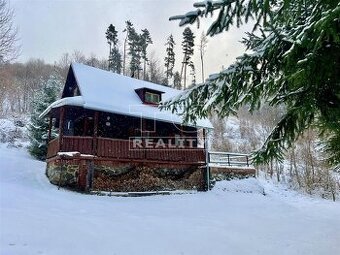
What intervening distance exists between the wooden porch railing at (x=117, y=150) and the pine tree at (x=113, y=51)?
84.6 feet

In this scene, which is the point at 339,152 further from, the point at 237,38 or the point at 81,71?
the point at 81,71

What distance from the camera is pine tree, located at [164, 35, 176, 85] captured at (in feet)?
148

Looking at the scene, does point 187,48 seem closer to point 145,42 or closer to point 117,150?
point 145,42

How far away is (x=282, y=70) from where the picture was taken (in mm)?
4770

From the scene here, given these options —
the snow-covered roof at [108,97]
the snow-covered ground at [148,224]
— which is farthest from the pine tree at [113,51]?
the snow-covered ground at [148,224]

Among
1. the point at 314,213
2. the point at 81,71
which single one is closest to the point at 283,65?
the point at 314,213

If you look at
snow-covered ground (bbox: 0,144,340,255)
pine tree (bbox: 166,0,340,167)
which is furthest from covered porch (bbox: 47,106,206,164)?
pine tree (bbox: 166,0,340,167)

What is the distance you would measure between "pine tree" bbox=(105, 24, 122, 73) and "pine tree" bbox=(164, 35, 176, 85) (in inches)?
254

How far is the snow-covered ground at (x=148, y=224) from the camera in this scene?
692 cm

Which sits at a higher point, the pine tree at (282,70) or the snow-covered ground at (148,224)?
the pine tree at (282,70)

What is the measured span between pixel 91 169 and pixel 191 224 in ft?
20.0

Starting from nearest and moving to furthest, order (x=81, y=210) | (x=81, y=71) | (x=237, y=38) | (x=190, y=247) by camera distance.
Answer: (x=237, y=38) < (x=190, y=247) < (x=81, y=210) < (x=81, y=71)

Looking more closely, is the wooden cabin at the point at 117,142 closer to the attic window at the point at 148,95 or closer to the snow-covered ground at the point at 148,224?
the attic window at the point at 148,95

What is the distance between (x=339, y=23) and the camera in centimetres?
384
